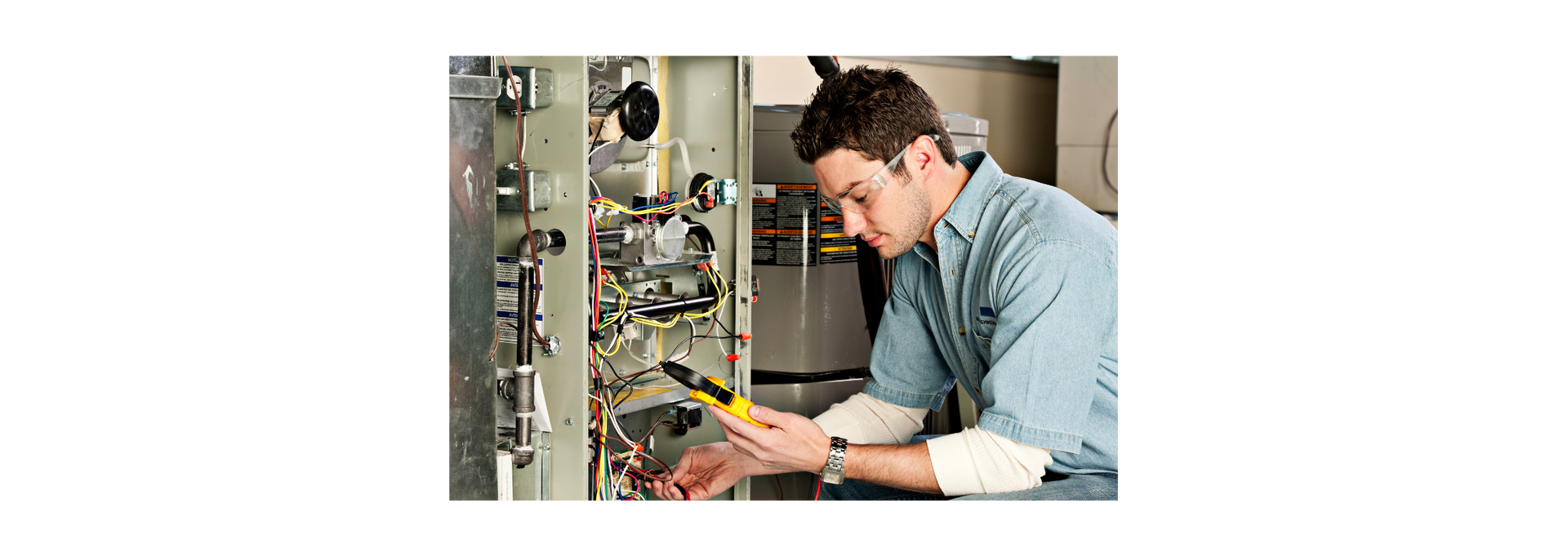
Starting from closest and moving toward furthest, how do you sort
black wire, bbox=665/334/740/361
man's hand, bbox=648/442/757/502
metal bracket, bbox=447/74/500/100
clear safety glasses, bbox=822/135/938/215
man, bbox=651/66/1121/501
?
metal bracket, bbox=447/74/500/100 → man, bbox=651/66/1121/501 → clear safety glasses, bbox=822/135/938/215 → man's hand, bbox=648/442/757/502 → black wire, bbox=665/334/740/361

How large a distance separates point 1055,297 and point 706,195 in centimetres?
91

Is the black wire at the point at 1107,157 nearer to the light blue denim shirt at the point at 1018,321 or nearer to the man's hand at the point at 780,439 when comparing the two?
the light blue denim shirt at the point at 1018,321

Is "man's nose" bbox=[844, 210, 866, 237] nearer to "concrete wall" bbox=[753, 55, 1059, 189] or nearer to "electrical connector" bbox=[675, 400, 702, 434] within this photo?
"electrical connector" bbox=[675, 400, 702, 434]

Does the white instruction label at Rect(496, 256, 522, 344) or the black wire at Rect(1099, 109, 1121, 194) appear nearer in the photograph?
the white instruction label at Rect(496, 256, 522, 344)

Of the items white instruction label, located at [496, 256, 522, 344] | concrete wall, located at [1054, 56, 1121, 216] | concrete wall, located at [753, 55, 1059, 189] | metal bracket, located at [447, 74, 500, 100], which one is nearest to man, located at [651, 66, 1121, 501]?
white instruction label, located at [496, 256, 522, 344]

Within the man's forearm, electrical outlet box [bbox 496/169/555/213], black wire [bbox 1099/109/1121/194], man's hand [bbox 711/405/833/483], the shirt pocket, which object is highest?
black wire [bbox 1099/109/1121/194]

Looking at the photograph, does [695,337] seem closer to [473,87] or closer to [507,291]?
[507,291]

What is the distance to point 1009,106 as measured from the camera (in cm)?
451

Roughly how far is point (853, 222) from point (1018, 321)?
1.44ft

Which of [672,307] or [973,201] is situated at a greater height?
[973,201]

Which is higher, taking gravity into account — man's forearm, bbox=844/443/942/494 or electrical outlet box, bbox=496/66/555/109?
electrical outlet box, bbox=496/66/555/109

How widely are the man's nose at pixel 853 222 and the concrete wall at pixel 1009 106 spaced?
2.36m

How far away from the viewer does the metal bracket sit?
1.54m

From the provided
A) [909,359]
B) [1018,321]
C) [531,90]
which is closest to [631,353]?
[909,359]
